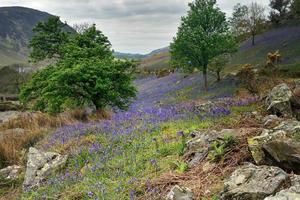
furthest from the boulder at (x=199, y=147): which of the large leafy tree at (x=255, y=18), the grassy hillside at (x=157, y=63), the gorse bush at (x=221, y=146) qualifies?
the grassy hillside at (x=157, y=63)

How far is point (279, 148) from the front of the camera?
16.6 ft

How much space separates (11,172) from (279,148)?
19.1ft

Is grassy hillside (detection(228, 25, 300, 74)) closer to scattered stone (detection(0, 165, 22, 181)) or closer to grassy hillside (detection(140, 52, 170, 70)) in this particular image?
scattered stone (detection(0, 165, 22, 181))

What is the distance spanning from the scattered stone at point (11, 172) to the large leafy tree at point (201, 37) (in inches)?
876

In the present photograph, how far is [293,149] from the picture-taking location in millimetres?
4938

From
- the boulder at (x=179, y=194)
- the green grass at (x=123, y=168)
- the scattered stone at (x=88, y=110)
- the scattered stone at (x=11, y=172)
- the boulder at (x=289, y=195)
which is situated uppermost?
the boulder at (x=289, y=195)

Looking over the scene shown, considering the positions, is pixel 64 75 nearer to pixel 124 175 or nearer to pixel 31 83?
pixel 31 83

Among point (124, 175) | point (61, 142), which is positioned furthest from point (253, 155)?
point (61, 142)

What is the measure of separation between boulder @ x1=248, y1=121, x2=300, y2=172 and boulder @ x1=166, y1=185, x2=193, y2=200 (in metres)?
1.09

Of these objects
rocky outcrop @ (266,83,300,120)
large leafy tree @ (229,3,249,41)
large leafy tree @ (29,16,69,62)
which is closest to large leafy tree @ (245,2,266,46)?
large leafy tree @ (229,3,249,41)

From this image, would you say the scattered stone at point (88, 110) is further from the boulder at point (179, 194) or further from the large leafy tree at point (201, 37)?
the large leafy tree at point (201, 37)

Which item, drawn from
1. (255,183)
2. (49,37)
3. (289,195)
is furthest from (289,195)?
(49,37)

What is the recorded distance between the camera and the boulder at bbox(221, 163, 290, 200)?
4246 mm

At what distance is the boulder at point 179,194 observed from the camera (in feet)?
15.6
